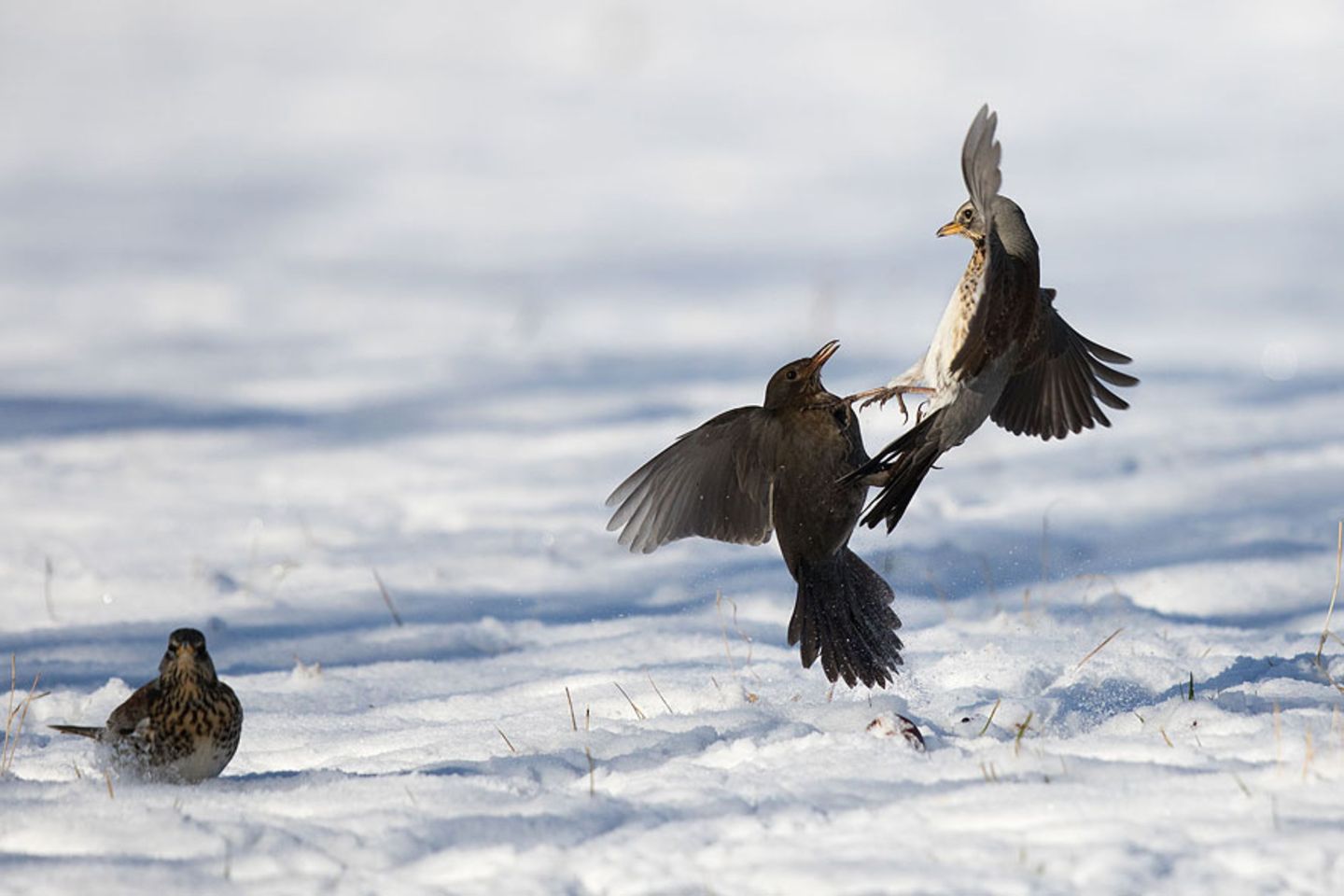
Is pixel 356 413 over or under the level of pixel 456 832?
over

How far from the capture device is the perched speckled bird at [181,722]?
3.91 meters

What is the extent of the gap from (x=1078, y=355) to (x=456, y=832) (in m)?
2.89

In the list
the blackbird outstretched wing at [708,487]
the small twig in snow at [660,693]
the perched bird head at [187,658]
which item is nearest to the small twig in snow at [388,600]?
the small twig in snow at [660,693]

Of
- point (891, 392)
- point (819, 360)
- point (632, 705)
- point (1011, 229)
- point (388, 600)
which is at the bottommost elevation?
point (632, 705)

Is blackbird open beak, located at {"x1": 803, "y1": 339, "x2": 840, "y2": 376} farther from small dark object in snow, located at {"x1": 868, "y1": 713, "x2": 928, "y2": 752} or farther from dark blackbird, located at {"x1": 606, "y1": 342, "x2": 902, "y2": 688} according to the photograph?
small dark object in snow, located at {"x1": 868, "y1": 713, "x2": 928, "y2": 752}

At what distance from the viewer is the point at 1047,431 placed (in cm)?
548

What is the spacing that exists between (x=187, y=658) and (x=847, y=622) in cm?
194

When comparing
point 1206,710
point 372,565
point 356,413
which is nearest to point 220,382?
point 356,413

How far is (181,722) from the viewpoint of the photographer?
3.91m

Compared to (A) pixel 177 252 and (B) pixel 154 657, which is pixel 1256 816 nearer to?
(B) pixel 154 657

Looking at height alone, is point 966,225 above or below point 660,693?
above

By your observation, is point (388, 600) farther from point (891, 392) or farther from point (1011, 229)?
point (1011, 229)

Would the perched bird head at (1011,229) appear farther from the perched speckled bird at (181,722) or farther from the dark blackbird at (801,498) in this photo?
the perched speckled bird at (181,722)

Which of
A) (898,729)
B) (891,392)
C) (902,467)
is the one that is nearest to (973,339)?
(891,392)
